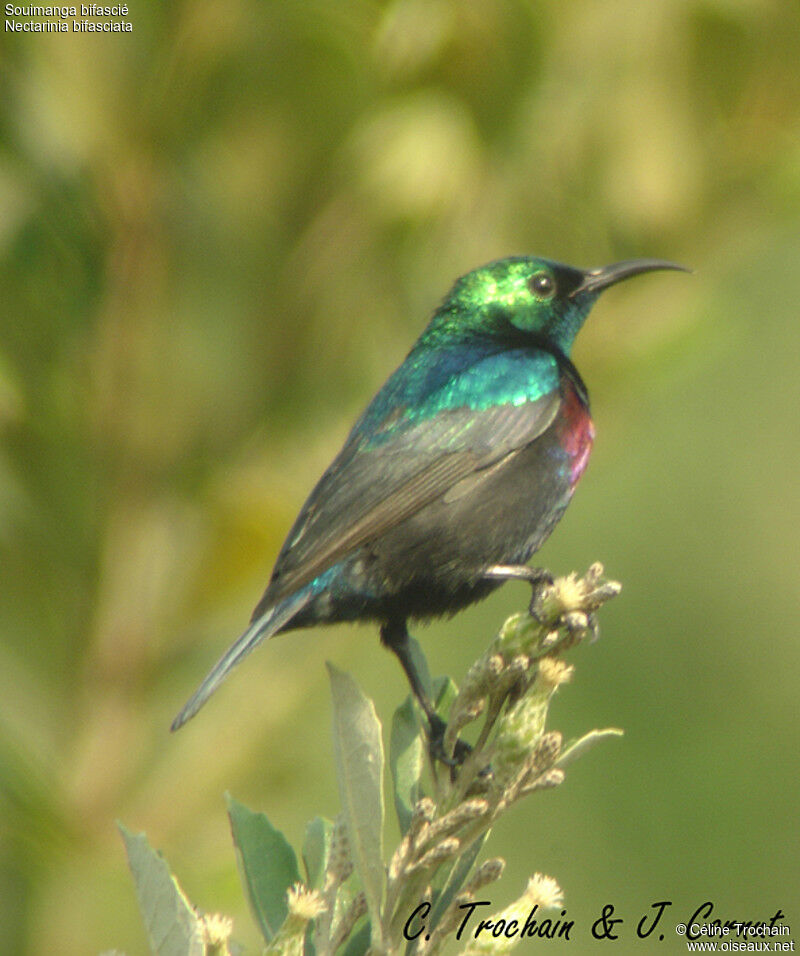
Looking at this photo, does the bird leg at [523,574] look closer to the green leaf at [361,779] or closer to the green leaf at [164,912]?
the green leaf at [361,779]

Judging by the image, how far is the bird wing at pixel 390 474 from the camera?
2.53 meters

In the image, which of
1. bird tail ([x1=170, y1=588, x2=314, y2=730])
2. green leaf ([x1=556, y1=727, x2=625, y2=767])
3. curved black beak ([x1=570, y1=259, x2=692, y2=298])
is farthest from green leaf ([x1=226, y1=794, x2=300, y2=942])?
curved black beak ([x1=570, y1=259, x2=692, y2=298])

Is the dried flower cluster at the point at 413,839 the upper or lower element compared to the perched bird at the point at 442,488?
lower

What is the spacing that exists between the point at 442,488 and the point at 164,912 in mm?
1484

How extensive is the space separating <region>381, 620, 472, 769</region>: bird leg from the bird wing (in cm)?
21

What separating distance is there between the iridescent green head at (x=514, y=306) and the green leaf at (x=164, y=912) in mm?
1960

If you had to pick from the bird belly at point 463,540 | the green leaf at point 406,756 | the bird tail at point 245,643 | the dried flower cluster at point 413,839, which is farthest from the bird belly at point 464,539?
the dried flower cluster at point 413,839

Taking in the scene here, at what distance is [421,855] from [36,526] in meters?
1.06

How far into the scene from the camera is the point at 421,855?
1646 mm

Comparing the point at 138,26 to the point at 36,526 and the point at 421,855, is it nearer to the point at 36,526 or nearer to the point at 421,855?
the point at 36,526

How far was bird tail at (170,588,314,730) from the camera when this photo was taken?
220 centimetres

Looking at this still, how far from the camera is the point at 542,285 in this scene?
3.32 metres

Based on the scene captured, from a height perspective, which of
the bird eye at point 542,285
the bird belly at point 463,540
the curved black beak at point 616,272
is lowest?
the bird belly at point 463,540

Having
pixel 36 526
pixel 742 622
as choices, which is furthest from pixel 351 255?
pixel 742 622
